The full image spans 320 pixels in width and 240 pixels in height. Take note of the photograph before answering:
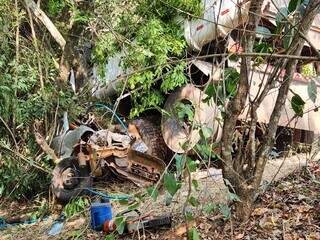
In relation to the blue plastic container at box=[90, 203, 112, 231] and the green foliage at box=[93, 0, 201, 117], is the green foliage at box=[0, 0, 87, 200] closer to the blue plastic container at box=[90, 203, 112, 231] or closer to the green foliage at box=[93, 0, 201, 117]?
the green foliage at box=[93, 0, 201, 117]

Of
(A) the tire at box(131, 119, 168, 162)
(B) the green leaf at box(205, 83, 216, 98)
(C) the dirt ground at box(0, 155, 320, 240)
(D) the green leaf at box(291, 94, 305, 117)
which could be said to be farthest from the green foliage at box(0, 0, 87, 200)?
(D) the green leaf at box(291, 94, 305, 117)

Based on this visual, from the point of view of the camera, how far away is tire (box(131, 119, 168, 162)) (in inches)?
269

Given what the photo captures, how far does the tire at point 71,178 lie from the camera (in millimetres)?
5590

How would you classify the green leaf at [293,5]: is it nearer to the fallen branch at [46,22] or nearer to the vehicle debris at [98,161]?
the vehicle debris at [98,161]

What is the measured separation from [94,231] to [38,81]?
9.61 feet

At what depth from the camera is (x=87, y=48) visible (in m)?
7.84

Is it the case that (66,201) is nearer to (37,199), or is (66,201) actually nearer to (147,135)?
(37,199)

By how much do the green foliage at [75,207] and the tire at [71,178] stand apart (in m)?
0.16

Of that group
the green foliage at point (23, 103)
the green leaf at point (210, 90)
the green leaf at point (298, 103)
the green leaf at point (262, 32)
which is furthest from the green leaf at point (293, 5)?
the green foliage at point (23, 103)

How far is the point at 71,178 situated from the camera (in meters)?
5.73

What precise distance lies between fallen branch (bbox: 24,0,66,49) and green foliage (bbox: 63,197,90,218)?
9.87 feet

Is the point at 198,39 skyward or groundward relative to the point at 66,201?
skyward

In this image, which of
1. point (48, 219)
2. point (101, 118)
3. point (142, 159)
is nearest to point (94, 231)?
point (48, 219)

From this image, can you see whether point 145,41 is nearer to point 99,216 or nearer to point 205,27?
point 205,27
